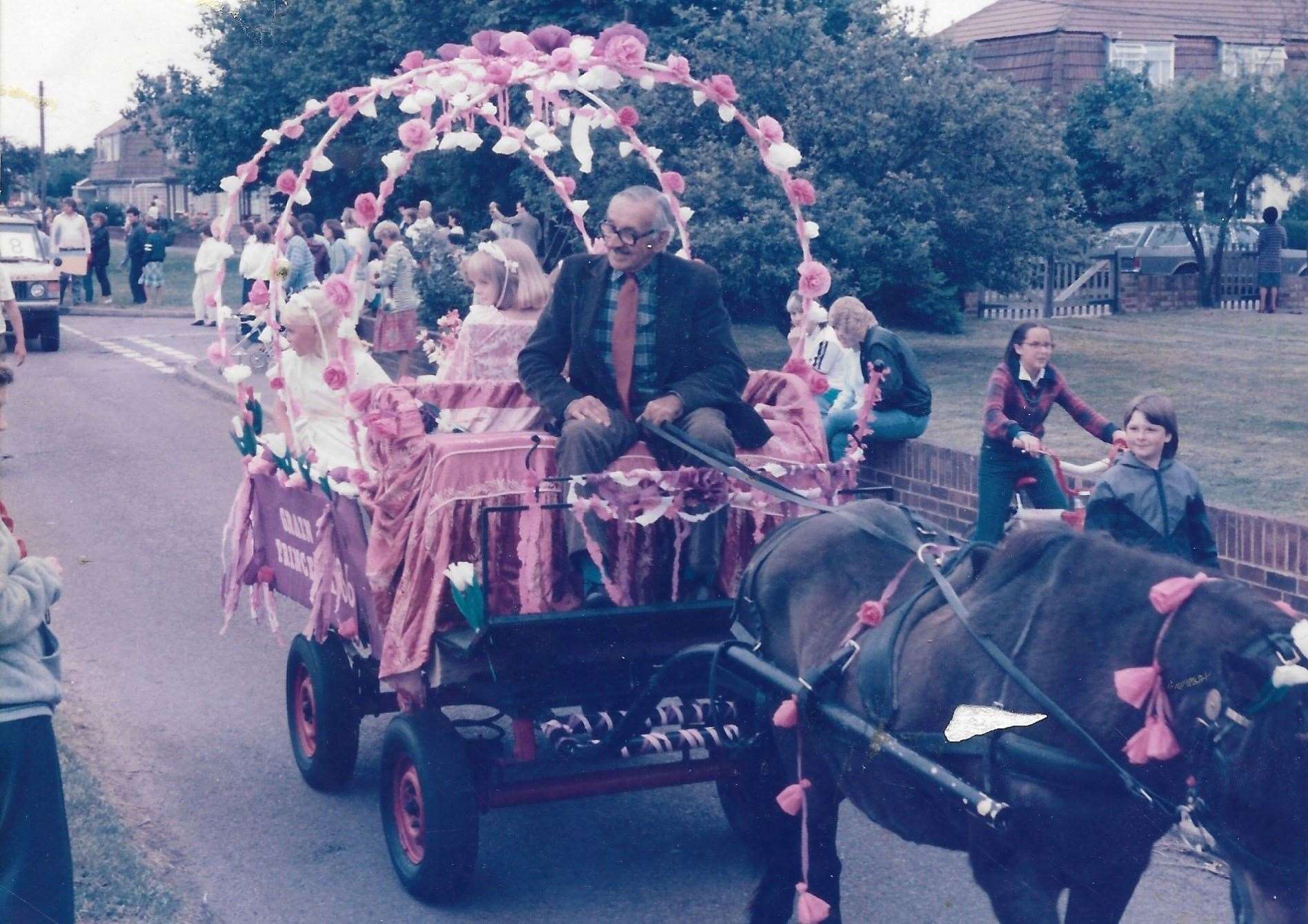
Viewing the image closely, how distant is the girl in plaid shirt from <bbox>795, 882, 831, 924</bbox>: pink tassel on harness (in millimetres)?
3908

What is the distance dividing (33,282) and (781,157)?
20.1m

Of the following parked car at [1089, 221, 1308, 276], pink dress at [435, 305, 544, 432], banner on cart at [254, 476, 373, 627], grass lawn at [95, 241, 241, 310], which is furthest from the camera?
grass lawn at [95, 241, 241, 310]

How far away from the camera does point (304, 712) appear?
6727 millimetres

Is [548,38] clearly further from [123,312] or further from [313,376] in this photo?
[123,312]

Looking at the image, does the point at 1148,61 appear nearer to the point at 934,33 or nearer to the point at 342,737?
the point at 934,33

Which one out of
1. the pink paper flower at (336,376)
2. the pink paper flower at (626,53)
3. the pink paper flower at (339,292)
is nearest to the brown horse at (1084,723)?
the pink paper flower at (336,376)

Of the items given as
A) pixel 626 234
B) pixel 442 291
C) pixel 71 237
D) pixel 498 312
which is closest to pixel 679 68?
pixel 626 234

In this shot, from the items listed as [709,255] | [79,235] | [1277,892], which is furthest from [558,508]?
[79,235]

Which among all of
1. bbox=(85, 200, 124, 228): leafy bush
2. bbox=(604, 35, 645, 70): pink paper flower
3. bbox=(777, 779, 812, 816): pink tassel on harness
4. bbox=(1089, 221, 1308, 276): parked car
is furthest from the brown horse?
bbox=(85, 200, 124, 228): leafy bush

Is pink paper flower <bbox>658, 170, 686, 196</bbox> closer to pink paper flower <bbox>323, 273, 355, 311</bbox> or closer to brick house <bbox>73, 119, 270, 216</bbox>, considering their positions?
pink paper flower <bbox>323, 273, 355, 311</bbox>

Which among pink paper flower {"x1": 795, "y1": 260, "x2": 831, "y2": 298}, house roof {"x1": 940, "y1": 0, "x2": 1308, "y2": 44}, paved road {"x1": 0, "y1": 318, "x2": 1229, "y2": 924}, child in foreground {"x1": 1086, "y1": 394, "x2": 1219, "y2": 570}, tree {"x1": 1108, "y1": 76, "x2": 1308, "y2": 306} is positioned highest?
house roof {"x1": 940, "y1": 0, "x2": 1308, "y2": 44}

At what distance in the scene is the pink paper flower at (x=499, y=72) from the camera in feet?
21.7

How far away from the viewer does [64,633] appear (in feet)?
28.9

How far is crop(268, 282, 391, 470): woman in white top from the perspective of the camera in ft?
22.4
